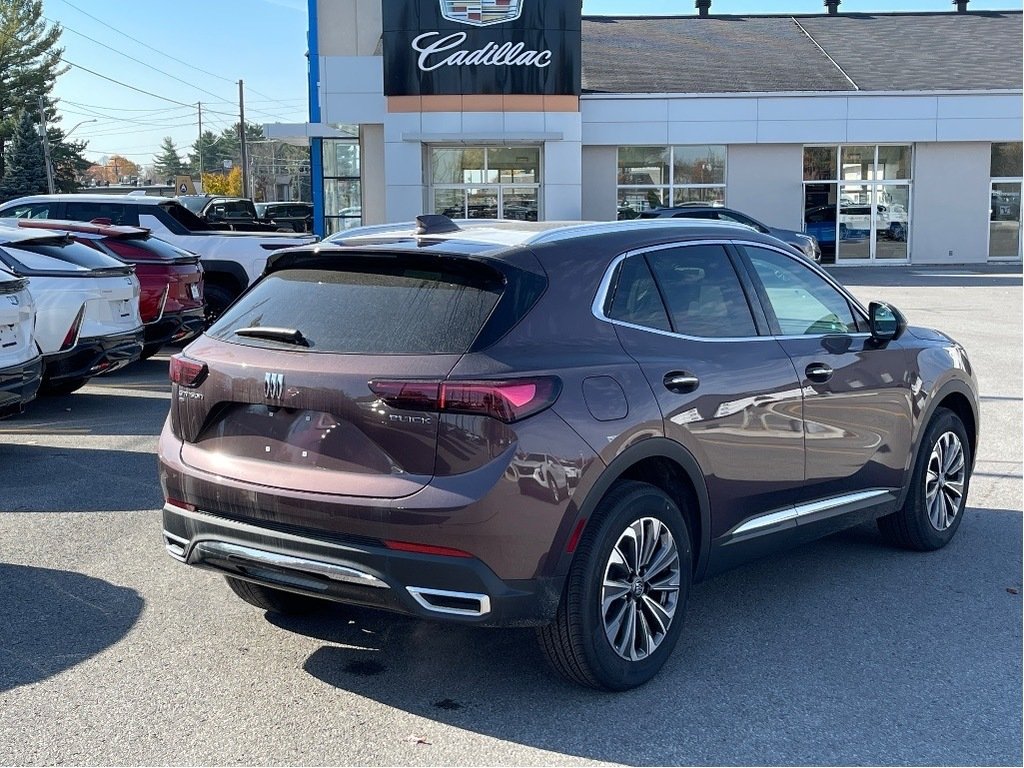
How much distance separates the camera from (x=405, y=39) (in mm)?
27578

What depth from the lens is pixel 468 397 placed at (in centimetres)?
397

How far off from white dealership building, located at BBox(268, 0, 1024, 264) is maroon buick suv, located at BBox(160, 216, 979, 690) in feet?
77.0

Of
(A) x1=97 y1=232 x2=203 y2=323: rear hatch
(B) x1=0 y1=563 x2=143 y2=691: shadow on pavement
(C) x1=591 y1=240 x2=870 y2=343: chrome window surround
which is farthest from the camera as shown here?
(A) x1=97 y1=232 x2=203 y2=323: rear hatch

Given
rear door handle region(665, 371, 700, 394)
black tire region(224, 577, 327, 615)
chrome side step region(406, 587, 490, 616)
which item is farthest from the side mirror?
black tire region(224, 577, 327, 615)

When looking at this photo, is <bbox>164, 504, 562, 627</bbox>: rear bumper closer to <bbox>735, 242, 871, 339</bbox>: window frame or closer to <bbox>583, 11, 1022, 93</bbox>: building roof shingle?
<bbox>735, 242, 871, 339</bbox>: window frame

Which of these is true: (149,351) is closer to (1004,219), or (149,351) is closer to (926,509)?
(926,509)

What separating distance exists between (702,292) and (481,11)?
23707 mm

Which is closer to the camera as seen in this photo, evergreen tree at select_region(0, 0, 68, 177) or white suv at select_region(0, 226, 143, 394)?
white suv at select_region(0, 226, 143, 394)

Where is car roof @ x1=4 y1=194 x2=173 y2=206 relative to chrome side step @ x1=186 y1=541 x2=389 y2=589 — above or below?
above

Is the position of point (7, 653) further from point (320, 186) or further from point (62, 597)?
point (320, 186)

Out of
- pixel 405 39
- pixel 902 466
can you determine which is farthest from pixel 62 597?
pixel 405 39

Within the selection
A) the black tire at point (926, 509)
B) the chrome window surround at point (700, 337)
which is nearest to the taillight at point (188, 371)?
the chrome window surround at point (700, 337)

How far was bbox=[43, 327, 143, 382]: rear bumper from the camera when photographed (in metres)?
10.0

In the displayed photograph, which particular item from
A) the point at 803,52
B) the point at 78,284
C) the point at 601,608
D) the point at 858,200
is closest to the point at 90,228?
the point at 78,284
